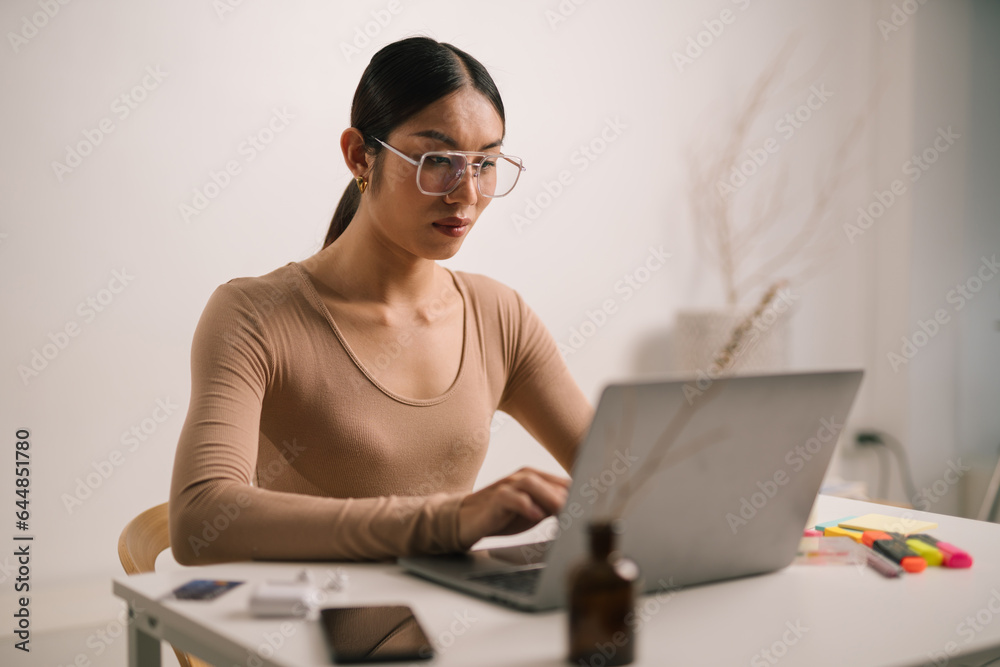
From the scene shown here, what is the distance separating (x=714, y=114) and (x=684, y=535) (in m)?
2.65

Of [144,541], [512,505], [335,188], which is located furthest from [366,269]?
[335,188]

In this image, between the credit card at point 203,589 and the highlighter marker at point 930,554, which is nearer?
the credit card at point 203,589

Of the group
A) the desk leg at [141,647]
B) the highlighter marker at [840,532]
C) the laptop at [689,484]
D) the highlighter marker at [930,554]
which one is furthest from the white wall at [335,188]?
the highlighter marker at [930,554]

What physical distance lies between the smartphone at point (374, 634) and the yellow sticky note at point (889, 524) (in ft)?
2.32

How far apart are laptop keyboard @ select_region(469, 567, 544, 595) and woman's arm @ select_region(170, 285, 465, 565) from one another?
8 centimetres

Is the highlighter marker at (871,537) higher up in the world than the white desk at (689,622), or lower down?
lower down

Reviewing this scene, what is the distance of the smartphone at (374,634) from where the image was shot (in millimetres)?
722

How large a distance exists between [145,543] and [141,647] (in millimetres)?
398

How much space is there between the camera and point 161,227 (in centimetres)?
222

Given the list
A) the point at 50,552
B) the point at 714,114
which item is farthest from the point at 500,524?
the point at 714,114

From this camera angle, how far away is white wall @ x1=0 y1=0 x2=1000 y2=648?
207 centimetres

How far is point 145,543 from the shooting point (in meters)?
1.33

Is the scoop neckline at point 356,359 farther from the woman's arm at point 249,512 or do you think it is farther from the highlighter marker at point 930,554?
the highlighter marker at point 930,554

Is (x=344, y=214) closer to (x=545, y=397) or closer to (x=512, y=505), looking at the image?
(x=545, y=397)
